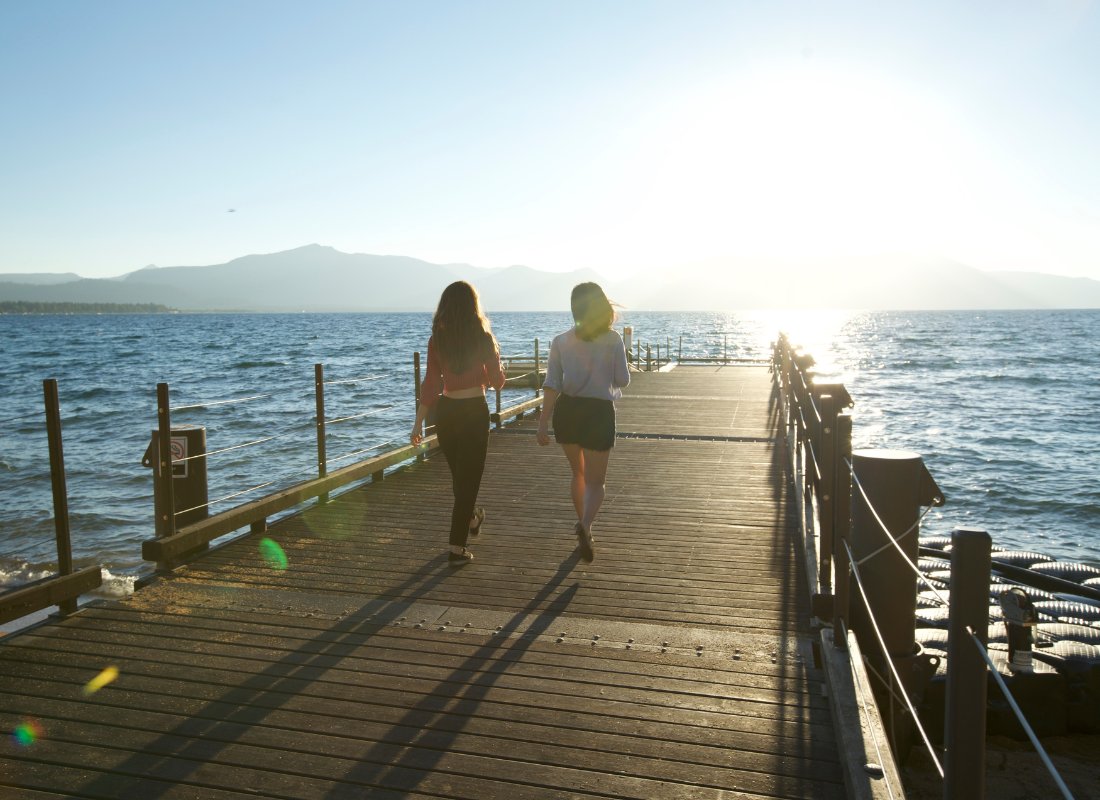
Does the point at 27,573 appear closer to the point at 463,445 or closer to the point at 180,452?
the point at 180,452

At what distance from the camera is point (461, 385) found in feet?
17.9

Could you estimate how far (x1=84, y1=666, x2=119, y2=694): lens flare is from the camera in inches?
149

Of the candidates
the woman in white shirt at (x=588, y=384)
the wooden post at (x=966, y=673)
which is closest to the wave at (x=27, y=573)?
the woman in white shirt at (x=588, y=384)

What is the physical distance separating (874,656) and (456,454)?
2.67 meters

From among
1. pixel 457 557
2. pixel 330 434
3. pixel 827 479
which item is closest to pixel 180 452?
pixel 457 557

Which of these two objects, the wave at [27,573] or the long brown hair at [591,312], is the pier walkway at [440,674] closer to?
the long brown hair at [591,312]

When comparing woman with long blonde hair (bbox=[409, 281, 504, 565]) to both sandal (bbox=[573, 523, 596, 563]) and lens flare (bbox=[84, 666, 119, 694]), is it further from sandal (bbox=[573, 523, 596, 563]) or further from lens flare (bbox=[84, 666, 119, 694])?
lens flare (bbox=[84, 666, 119, 694])

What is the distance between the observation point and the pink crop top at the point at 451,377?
5.44 meters

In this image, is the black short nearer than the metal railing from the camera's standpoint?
No

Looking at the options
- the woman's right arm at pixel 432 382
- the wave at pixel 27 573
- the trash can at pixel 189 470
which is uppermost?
the woman's right arm at pixel 432 382

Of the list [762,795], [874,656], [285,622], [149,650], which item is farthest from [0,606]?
[874,656]

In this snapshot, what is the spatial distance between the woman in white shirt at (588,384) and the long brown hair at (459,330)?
495 mm

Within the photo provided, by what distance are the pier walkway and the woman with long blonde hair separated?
478mm

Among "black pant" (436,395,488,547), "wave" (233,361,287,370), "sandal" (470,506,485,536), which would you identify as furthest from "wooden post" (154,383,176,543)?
"wave" (233,361,287,370)
